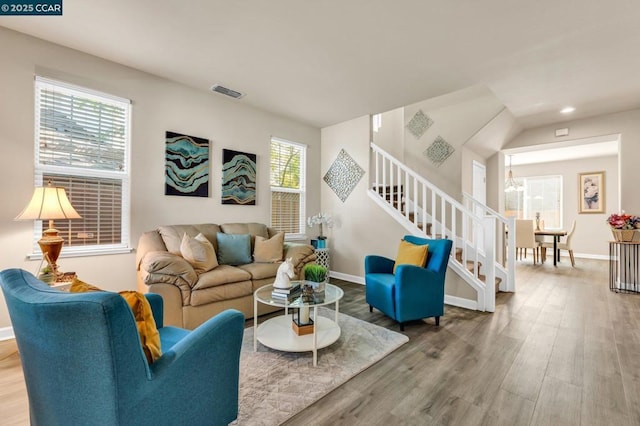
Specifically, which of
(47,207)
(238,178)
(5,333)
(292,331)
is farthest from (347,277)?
(5,333)

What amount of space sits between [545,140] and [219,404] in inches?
252

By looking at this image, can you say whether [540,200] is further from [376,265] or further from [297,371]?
[297,371]

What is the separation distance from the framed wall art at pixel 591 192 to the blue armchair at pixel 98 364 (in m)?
9.74

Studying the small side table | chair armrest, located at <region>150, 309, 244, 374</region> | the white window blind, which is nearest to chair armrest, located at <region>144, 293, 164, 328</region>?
chair armrest, located at <region>150, 309, 244, 374</region>

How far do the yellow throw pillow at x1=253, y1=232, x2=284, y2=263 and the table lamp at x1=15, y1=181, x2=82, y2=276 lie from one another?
1813 millimetres

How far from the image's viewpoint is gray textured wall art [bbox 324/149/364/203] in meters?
4.92

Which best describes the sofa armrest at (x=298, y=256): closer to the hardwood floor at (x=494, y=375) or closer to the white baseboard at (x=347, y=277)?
the hardwood floor at (x=494, y=375)

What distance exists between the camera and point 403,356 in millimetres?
2305

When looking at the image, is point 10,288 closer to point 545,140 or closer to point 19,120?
point 19,120

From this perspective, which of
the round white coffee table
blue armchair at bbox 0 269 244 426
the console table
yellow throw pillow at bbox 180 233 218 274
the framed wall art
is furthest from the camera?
the framed wall art

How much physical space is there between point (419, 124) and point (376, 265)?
10.8 feet

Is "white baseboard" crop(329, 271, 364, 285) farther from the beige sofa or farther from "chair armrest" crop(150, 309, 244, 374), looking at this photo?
"chair armrest" crop(150, 309, 244, 374)

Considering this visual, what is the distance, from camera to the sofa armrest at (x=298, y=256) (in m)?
3.47

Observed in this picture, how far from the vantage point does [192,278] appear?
2.66m
